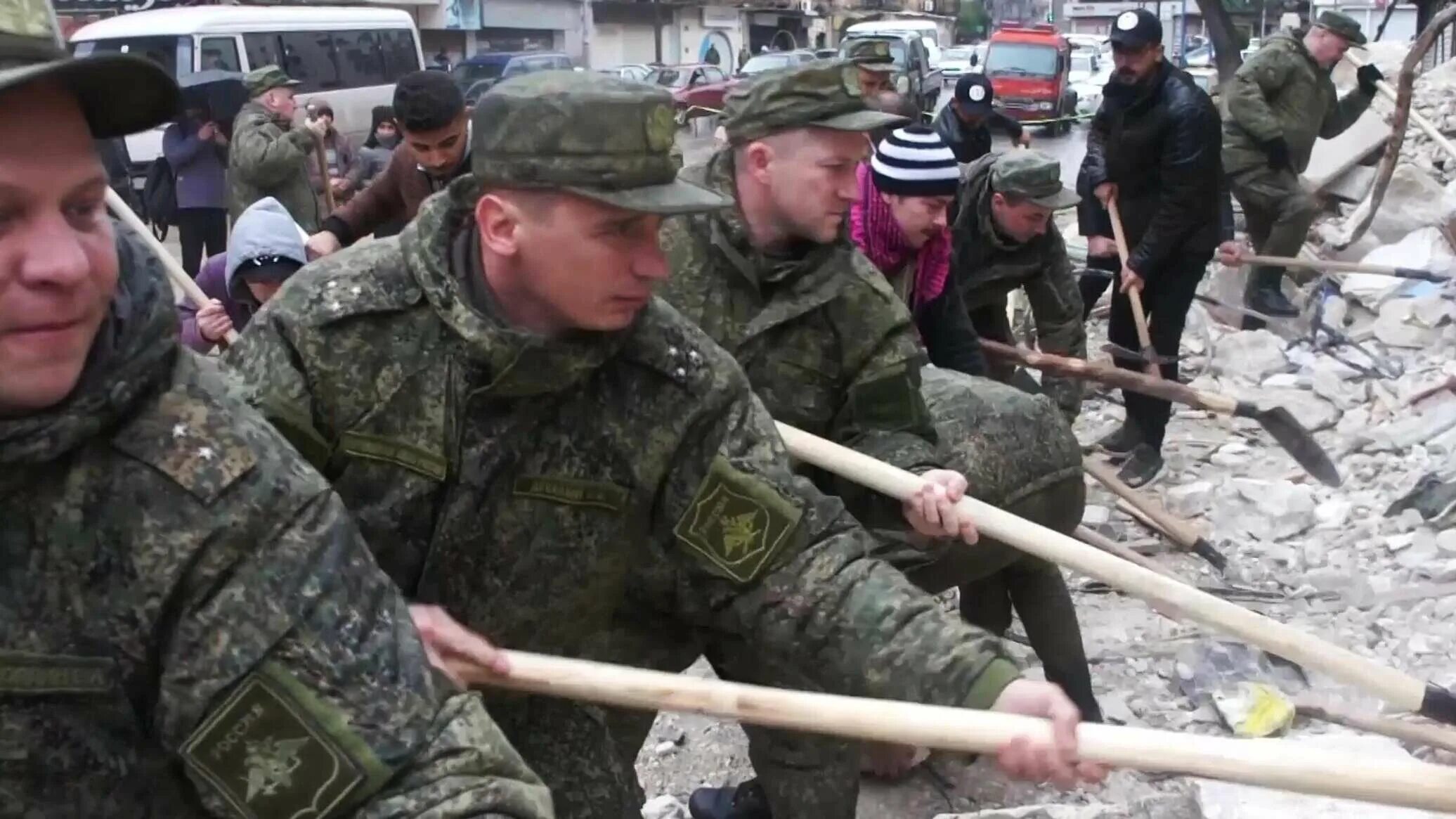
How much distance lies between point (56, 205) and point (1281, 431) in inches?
207

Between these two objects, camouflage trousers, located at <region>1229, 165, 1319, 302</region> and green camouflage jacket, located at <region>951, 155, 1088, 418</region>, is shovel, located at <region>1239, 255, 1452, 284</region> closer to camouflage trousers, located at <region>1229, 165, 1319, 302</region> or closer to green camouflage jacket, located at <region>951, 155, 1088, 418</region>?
camouflage trousers, located at <region>1229, 165, 1319, 302</region>

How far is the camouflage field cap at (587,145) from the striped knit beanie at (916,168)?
1754 mm

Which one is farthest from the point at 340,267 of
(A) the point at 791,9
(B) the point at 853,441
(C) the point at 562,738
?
(A) the point at 791,9

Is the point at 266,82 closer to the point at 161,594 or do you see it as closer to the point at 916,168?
the point at 916,168

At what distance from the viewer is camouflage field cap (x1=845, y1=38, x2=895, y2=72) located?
645 centimetres

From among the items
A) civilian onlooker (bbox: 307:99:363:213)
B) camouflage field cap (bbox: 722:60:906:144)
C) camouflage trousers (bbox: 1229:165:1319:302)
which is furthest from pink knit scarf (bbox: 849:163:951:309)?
camouflage trousers (bbox: 1229:165:1319:302)

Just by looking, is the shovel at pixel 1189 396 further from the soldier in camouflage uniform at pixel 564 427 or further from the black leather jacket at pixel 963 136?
the soldier in camouflage uniform at pixel 564 427

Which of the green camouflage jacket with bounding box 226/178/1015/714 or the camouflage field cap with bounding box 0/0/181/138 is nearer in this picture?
the camouflage field cap with bounding box 0/0/181/138

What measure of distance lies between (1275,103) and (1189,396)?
4547 millimetres

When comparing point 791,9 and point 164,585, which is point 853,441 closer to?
point 164,585

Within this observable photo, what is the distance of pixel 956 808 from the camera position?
13.3 ft

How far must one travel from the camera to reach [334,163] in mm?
11484

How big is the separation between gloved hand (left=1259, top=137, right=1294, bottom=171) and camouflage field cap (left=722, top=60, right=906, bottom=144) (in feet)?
20.6

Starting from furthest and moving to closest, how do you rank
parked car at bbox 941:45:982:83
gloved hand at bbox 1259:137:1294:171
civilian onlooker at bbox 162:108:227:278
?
parked car at bbox 941:45:982:83
gloved hand at bbox 1259:137:1294:171
civilian onlooker at bbox 162:108:227:278
